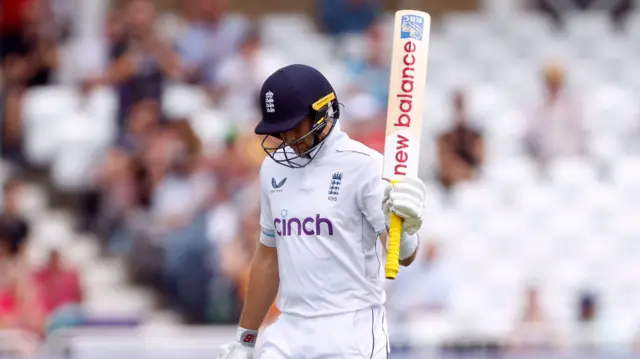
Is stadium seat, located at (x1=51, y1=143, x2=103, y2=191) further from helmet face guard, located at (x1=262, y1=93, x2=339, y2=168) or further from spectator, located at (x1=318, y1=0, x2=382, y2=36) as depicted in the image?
helmet face guard, located at (x1=262, y1=93, x2=339, y2=168)

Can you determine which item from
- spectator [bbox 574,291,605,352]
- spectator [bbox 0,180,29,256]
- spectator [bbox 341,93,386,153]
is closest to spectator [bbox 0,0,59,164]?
spectator [bbox 0,180,29,256]

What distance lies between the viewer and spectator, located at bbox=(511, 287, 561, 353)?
890 centimetres

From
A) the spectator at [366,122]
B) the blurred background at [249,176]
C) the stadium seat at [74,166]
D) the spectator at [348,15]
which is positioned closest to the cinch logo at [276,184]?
the blurred background at [249,176]

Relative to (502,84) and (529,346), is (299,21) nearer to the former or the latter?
(502,84)

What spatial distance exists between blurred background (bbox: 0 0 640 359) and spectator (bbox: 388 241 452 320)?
1 cm

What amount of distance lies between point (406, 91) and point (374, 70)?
7094 millimetres

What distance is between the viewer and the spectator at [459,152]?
10984 millimetres

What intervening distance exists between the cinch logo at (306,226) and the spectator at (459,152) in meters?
6.20

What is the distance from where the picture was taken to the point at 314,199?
15.8ft

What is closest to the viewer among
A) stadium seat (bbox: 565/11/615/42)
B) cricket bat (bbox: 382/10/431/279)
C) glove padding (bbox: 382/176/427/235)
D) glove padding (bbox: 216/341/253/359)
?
glove padding (bbox: 382/176/427/235)

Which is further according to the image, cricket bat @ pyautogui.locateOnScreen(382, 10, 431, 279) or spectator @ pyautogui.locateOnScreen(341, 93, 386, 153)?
spectator @ pyautogui.locateOnScreen(341, 93, 386, 153)

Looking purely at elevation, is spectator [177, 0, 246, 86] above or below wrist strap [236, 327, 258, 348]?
above

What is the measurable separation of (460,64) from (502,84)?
48 cm

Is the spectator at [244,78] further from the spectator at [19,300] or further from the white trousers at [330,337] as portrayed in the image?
the white trousers at [330,337]
